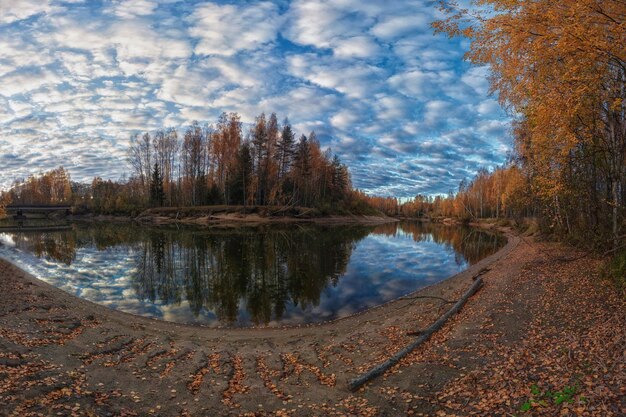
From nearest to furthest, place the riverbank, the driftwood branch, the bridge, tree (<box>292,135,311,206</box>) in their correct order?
the driftwood branch → the riverbank → tree (<box>292,135,311,206</box>) → the bridge

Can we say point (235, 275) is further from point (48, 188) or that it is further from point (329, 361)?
point (48, 188)

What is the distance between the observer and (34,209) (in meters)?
99.2

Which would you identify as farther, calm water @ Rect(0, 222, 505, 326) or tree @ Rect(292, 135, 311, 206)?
tree @ Rect(292, 135, 311, 206)

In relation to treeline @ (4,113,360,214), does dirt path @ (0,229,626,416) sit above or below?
below

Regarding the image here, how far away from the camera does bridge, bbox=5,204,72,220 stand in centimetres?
9625

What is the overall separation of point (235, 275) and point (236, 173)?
58.8 meters

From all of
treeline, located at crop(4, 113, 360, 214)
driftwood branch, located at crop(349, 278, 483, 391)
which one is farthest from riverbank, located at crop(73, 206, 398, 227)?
driftwood branch, located at crop(349, 278, 483, 391)

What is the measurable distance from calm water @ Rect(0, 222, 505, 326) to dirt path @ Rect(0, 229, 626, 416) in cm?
269

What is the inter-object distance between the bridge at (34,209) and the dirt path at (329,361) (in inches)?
4205

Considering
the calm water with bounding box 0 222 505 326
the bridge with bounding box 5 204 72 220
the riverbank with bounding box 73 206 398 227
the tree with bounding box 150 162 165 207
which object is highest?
the tree with bounding box 150 162 165 207

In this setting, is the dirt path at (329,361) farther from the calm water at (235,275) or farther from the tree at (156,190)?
the tree at (156,190)

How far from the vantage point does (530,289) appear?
14992mm

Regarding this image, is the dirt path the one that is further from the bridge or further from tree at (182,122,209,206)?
the bridge

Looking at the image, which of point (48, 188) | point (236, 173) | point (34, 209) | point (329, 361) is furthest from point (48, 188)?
point (329, 361)
